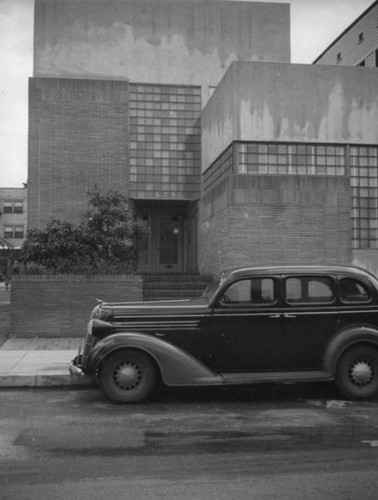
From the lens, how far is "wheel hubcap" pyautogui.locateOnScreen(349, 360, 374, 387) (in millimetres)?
7383

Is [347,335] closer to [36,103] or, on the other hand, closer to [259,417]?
[259,417]

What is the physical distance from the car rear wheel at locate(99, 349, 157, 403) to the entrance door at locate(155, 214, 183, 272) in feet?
42.8

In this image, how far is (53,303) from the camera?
1254 cm

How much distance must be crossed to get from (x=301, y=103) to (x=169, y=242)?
298 inches

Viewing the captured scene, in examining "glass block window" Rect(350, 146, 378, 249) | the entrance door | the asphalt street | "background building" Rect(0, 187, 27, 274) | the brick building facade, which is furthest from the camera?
"background building" Rect(0, 187, 27, 274)

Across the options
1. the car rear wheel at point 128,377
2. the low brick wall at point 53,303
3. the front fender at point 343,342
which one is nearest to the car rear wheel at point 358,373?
the front fender at point 343,342

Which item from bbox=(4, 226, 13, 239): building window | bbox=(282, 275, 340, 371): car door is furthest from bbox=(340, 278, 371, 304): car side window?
bbox=(4, 226, 13, 239): building window

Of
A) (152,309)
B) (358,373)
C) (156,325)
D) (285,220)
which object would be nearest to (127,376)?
(156,325)

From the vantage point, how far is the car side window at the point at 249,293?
7.56 metres

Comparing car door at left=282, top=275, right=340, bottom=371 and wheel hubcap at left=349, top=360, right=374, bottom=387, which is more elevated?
car door at left=282, top=275, right=340, bottom=371

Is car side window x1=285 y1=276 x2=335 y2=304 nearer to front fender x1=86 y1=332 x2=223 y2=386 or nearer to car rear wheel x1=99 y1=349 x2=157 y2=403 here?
front fender x1=86 y1=332 x2=223 y2=386

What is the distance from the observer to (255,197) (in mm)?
13852

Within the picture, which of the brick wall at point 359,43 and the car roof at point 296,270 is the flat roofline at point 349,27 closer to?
the brick wall at point 359,43

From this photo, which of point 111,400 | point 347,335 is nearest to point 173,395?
point 111,400
